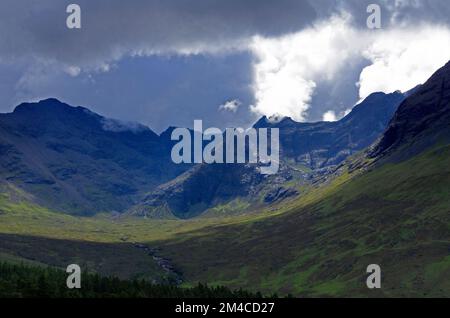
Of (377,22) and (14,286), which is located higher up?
(377,22)

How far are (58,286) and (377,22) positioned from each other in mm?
131311
